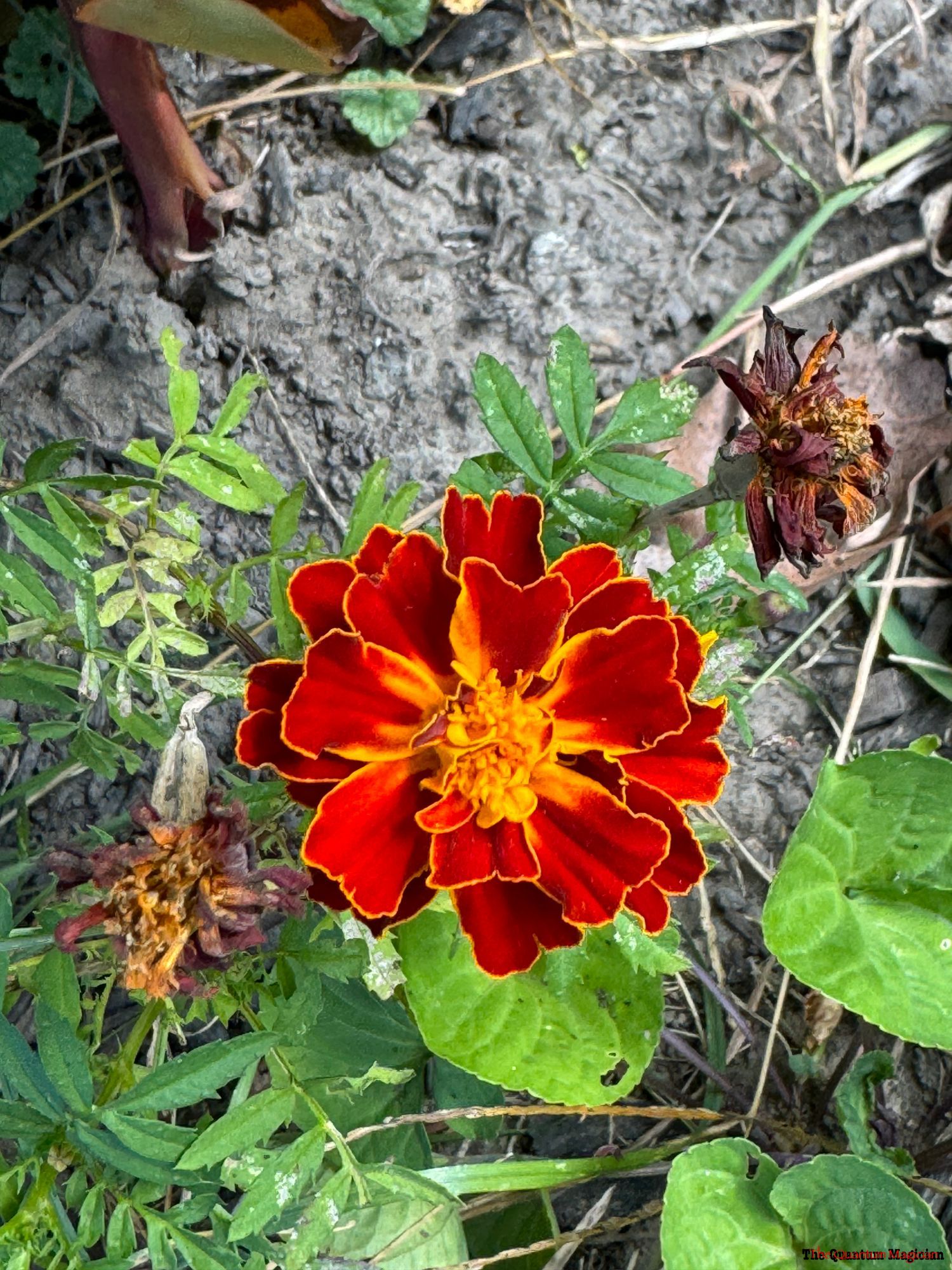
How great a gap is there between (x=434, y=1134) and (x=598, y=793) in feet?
3.01

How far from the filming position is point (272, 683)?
1.01 m

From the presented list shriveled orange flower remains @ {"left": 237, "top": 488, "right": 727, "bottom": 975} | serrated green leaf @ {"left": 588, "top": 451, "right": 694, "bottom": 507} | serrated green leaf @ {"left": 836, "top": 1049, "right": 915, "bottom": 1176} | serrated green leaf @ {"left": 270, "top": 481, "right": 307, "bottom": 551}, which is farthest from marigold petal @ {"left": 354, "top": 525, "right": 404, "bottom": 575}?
serrated green leaf @ {"left": 836, "top": 1049, "right": 915, "bottom": 1176}

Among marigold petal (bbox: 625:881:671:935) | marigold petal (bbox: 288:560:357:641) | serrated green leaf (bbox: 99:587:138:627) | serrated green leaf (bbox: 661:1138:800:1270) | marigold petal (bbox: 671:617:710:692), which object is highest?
serrated green leaf (bbox: 99:587:138:627)

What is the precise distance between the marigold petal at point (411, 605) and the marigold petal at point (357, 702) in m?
0.02

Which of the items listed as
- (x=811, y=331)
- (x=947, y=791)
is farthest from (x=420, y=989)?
(x=811, y=331)

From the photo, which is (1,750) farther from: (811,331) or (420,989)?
(811,331)

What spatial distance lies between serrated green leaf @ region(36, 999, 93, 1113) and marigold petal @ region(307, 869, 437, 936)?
243 millimetres

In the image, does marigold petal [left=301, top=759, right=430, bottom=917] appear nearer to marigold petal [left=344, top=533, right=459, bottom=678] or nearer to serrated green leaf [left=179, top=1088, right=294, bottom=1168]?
marigold petal [left=344, top=533, right=459, bottom=678]

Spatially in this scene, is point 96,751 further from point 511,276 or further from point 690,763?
point 511,276

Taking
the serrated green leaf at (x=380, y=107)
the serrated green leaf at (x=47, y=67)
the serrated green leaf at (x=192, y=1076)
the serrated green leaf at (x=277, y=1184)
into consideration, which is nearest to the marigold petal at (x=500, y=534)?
the serrated green leaf at (x=192, y=1076)

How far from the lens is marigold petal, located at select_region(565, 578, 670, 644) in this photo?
985 millimetres

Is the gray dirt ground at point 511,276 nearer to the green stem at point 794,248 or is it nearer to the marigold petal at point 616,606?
the green stem at point 794,248

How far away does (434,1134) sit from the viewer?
167cm

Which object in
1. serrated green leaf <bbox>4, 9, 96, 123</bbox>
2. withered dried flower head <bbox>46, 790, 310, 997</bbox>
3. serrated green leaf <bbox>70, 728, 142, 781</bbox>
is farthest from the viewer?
serrated green leaf <bbox>4, 9, 96, 123</bbox>
